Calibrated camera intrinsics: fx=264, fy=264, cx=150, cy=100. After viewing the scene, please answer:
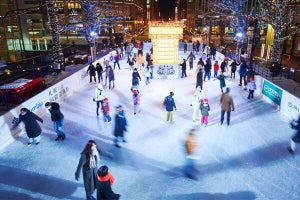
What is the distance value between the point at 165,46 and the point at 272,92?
8.28m

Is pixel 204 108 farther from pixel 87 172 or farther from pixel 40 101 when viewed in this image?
pixel 40 101

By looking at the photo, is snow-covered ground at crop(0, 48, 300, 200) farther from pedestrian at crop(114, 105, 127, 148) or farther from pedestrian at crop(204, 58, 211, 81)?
pedestrian at crop(204, 58, 211, 81)

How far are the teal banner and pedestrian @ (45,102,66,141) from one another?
8.98m

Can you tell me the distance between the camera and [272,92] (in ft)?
40.0

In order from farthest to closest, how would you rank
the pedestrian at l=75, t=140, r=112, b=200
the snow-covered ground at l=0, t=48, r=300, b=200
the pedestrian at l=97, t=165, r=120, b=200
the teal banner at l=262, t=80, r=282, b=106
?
the teal banner at l=262, t=80, r=282, b=106, the snow-covered ground at l=0, t=48, r=300, b=200, the pedestrian at l=75, t=140, r=112, b=200, the pedestrian at l=97, t=165, r=120, b=200

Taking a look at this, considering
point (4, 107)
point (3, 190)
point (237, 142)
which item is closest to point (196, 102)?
point (237, 142)

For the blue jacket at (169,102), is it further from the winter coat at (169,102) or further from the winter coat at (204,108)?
the winter coat at (204,108)

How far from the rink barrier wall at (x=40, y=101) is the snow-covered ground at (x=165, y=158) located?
1.01 feet

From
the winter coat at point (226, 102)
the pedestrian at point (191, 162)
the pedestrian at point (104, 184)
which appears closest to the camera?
the pedestrian at point (104, 184)

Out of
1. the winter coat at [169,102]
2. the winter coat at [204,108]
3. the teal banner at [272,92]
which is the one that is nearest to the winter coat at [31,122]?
→ the winter coat at [169,102]

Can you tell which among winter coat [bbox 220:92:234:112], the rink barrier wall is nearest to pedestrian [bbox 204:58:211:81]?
winter coat [bbox 220:92:234:112]

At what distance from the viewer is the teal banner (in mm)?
11555

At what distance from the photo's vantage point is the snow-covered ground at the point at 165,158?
630 cm

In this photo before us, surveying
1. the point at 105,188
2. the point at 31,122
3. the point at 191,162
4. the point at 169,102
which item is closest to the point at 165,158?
the point at 191,162
